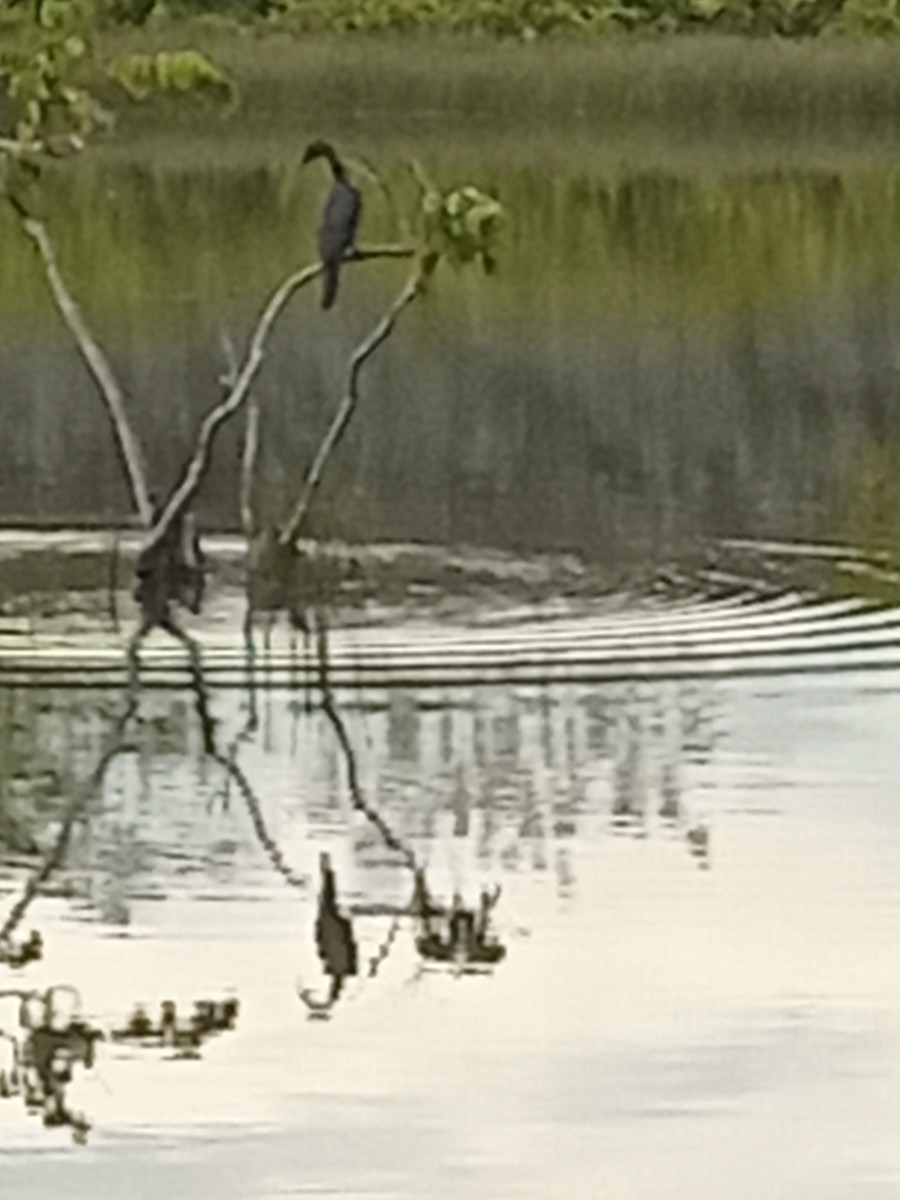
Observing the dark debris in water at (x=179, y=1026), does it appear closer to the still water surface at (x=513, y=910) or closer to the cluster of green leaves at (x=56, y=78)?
the still water surface at (x=513, y=910)

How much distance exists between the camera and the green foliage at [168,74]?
378cm

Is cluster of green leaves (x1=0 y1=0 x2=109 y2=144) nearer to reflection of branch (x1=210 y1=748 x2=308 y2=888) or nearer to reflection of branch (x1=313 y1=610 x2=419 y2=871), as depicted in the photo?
reflection of branch (x1=313 y1=610 x2=419 y2=871)

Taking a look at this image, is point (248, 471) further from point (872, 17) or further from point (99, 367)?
point (872, 17)

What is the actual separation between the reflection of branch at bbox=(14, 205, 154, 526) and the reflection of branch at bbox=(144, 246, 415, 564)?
3cm

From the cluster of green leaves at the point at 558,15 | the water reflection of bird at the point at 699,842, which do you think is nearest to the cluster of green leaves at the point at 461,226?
the cluster of green leaves at the point at 558,15

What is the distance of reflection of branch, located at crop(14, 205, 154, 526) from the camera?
3.71 metres

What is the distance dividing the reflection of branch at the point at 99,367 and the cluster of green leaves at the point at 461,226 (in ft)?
1.12

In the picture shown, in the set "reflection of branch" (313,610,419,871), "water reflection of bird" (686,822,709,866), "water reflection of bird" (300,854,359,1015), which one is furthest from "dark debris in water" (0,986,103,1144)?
"water reflection of bird" (686,822,709,866)

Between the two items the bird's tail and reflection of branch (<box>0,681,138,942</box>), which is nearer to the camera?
reflection of branch (<box>0,681,138,942</box>)

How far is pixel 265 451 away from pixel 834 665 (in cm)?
60

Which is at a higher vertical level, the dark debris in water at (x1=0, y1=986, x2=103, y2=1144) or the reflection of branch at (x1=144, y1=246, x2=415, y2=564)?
the reflection of branch at (x1=144, y1=246, x2=415, y2=564)

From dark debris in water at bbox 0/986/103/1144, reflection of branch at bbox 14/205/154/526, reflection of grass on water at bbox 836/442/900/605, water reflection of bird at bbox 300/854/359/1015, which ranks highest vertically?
reflection of branch at bbox 14/205/154/526

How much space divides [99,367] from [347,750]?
1.81 feet

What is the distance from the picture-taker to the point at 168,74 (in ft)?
12.5
